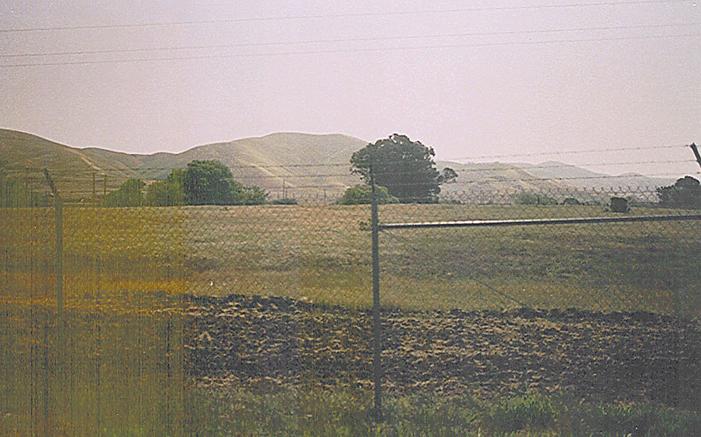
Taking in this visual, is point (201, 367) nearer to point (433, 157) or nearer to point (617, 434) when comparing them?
point (433, 157)

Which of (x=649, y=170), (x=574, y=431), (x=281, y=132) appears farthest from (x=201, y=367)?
(x=649, y=170)

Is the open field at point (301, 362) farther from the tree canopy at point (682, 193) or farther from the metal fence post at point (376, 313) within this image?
the tree canopy at point (682, 193)

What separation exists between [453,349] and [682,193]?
4.99 ft

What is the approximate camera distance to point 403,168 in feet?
15.5

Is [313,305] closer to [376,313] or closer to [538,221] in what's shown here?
[376,313]

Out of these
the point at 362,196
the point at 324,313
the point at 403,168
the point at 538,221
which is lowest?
the point at 324,313

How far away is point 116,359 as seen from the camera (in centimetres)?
479

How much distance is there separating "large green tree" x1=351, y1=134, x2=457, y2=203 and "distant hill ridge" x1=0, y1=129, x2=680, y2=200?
0.05 metres

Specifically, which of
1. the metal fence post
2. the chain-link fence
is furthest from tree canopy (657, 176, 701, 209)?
the metal fence post

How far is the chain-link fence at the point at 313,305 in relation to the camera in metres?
4.79

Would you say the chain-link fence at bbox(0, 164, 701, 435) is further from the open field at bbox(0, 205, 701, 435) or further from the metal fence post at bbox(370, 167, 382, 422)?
the metal fence post at bbox(370, 167, 382, 422)

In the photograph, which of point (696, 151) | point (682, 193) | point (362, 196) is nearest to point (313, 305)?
point (362, 196)

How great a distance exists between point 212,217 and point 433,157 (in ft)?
4.18

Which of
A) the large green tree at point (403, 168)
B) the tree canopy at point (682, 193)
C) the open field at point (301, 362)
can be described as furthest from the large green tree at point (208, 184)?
the tree canopy at point (682, 193)
